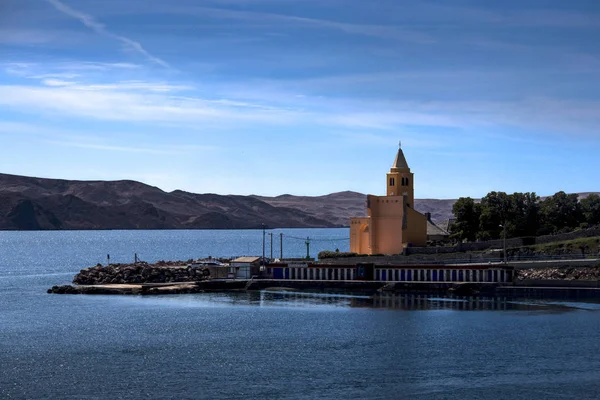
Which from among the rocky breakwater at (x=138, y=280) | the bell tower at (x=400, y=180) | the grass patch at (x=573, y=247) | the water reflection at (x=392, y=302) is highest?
the bell tower at (x=400, y=180)

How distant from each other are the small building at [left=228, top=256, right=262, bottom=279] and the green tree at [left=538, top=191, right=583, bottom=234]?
4010 cm

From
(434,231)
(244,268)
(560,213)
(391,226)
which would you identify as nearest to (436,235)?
(434,231)

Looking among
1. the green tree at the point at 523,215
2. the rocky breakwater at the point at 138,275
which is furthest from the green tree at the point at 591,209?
the rocky breakwater at the point at 138,275

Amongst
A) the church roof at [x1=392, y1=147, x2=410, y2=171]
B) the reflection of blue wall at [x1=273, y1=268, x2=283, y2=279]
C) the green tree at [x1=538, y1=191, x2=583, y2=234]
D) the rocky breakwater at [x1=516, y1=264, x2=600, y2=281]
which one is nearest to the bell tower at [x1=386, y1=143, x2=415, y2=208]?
the church roof at [x1=392, y1=147, x2=410, y2=171]

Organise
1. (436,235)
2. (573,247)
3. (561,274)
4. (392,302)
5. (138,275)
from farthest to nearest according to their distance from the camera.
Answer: (436,235) < (138,275) < (573,247) < (561,274) < (392,302)

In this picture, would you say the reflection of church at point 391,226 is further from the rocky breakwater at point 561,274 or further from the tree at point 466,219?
the rocky breakwater at point 561,274

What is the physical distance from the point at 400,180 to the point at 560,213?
23098 millimetres

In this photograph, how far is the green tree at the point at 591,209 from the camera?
125m

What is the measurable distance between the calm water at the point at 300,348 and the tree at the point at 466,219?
3141cm

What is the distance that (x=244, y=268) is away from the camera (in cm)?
10869

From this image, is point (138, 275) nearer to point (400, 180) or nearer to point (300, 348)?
point (400, 180)

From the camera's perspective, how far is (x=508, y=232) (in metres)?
120

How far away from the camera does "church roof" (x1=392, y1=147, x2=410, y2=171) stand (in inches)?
4919

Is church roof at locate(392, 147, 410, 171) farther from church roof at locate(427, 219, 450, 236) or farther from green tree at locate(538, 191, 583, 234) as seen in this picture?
green tree at locate(538, 191, 583, 234)
